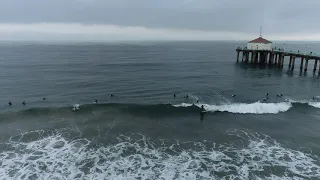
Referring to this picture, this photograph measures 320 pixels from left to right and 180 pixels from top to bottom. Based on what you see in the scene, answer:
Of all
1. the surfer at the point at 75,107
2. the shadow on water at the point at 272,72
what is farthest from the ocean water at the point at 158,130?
the shadow on water at the point at 272,72

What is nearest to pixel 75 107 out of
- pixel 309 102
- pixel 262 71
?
pixel 309 102

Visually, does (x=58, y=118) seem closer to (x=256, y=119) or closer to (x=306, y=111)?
(x=256, y=119)

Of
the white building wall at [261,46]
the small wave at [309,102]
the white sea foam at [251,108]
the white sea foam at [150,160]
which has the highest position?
the white building wall at [261,46]

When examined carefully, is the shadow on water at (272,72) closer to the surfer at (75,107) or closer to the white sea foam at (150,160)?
the white sea foam at (150,160)

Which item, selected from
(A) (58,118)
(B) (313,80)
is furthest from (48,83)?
(B) (313,80)

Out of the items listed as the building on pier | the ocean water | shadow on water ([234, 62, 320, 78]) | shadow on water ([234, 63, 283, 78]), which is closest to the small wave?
the ocean water

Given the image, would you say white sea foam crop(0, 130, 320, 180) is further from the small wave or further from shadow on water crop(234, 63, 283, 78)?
shadow on water crop(234, 63, 283, 78)
